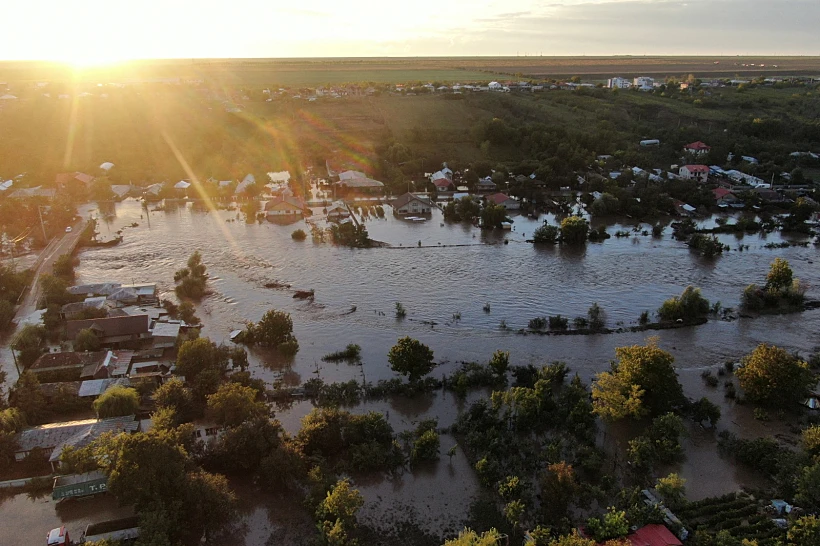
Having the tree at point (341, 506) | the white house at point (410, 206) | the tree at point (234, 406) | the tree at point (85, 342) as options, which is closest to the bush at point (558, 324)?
the tree at point (234, 406)

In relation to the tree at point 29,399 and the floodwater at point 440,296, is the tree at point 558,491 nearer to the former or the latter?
the floodwater at point 440,296

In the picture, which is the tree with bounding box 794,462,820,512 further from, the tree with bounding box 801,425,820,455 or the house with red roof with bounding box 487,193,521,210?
the house with red roof with bounding box 487,193,521,210

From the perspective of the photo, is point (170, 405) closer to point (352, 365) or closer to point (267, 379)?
point (267, 379)

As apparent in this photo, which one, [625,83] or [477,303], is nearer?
[477,303]

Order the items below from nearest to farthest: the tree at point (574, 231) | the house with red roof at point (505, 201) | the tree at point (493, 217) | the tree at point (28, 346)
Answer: the tree at point (28, 346)
the tree at point (574, 231)
the tree at point (493, 217)
the house with red roof at point (505, 201)

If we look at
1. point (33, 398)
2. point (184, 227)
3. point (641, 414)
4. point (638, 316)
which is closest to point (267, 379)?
point (33, 398)

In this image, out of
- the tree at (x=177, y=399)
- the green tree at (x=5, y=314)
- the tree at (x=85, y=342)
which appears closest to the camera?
the tree at (x=177, y=399)

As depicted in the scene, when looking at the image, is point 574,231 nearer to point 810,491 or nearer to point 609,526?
point 810,491
